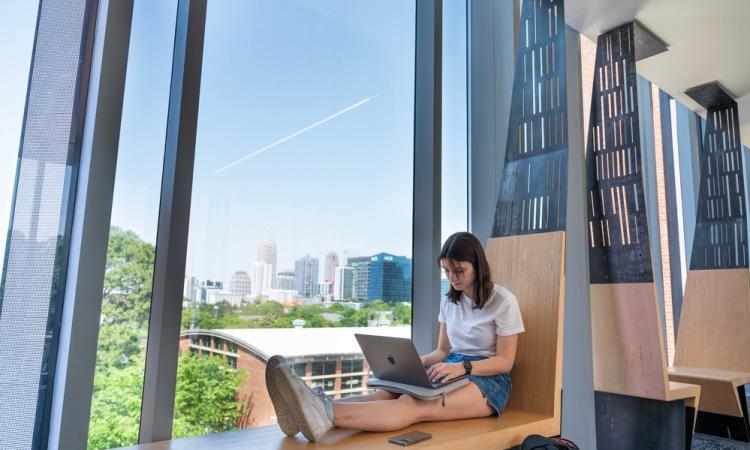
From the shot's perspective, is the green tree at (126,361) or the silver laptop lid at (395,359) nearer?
the green tree at (126,361)

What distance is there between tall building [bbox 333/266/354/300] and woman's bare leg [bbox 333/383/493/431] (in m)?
0.71

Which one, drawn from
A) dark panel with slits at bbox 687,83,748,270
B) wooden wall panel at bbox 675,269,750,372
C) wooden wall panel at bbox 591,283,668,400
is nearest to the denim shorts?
wooden wall panel at bbox 591,283,668,400

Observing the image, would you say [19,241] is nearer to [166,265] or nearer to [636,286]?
[166,265]

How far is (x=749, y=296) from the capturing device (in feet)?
11.4

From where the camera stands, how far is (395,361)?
1.87 metres

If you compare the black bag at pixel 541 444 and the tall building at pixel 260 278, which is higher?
the tall building at pixel 260 278

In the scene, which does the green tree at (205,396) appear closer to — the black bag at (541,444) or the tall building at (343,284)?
the tall building at (343,284)

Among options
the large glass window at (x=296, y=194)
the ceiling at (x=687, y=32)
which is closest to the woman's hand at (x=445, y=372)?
the large glass window at (x=296, y=194)

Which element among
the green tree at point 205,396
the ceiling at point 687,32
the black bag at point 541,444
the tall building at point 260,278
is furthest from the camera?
the ceiling at point 687,32

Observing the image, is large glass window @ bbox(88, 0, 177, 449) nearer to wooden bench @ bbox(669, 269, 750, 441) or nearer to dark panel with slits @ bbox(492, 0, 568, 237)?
dark panel with slits @ bbox(492, 0, 568, 237)

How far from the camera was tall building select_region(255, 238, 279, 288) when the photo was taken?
2156mm

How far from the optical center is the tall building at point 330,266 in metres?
2.38

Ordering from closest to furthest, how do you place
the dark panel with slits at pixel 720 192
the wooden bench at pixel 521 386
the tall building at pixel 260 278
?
the wooden bench at pixel 521 386 < the tall building at pixel 260 278 < the dark panel with slits at pixel 720 192

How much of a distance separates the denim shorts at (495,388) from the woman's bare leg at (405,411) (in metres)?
0.02
